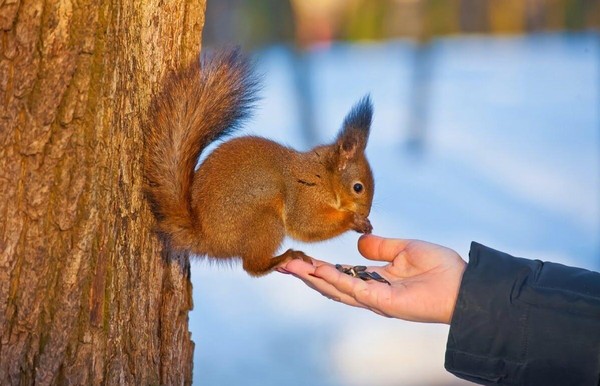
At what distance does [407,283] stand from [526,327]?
0.88 ft

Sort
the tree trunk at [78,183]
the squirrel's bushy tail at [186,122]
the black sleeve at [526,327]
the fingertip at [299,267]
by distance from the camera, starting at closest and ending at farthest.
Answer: the tree trunk at [78,183] → the black sleeve at [526,327] → the squirrel's bushy tail at [186,122] → the fingertip at [299,267]

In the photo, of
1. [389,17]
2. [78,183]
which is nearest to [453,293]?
[78,183]

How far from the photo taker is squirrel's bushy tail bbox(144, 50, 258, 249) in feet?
5.62

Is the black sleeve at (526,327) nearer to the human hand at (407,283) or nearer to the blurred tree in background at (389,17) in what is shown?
the human hand at (407,283)

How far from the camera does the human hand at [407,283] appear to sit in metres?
1.74

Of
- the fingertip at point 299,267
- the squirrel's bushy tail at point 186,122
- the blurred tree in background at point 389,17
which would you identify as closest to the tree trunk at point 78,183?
the squirrel's bushy tail at point 186,122

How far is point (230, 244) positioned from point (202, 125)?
0.29m

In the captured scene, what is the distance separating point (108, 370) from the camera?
1653 millimetres

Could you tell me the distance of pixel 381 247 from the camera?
197 centimetres

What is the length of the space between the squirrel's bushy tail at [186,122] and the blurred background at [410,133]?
6cm

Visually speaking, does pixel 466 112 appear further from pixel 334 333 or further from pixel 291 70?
pixel 334 333

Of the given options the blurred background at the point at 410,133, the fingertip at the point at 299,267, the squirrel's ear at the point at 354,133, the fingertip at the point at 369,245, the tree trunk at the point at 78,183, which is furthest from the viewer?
the blurred background at the point at 410,133

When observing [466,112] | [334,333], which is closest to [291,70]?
[466,112]

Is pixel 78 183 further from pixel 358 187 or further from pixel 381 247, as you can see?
pixel 358 187
